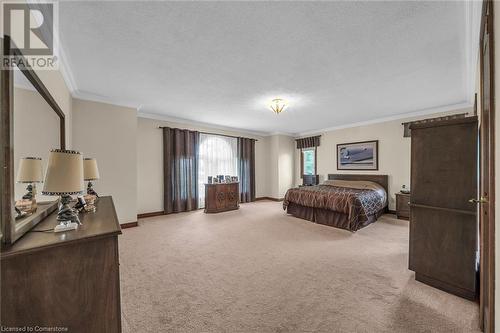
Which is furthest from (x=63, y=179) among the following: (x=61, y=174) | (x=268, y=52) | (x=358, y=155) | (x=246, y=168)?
(x=358, y=155)

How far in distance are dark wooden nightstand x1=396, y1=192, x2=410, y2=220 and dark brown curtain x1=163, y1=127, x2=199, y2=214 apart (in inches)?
195

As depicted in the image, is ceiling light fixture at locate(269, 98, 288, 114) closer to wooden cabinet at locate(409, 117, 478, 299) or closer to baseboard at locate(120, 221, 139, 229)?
wooden cabinet at locate(409, 117, 478, 299)

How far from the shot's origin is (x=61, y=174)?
3.90 feet

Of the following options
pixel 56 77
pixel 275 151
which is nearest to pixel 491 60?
pixel 56 77

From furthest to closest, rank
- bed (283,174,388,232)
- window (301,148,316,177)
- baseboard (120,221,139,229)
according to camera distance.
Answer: window (301,148,316,177) < baseboard (120,221,139,229) < bed (283,174,388,232)

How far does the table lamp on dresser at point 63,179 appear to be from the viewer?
3.85 ft

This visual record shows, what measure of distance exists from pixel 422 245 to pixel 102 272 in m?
2.75

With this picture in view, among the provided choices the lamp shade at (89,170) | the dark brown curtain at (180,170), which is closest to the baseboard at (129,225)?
the dark brown curtain at (180,170)

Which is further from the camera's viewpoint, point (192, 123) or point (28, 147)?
point (192, 123)

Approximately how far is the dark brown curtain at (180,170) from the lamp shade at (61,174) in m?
4.12

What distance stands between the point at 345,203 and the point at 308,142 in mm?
3697

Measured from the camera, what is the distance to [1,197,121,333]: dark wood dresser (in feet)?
3.00

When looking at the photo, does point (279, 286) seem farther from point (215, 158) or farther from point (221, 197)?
point (215, 158)

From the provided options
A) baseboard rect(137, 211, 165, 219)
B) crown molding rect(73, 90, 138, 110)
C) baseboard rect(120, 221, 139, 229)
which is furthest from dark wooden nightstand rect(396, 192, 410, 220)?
crown molding rect(73, 90, 138, 110)
